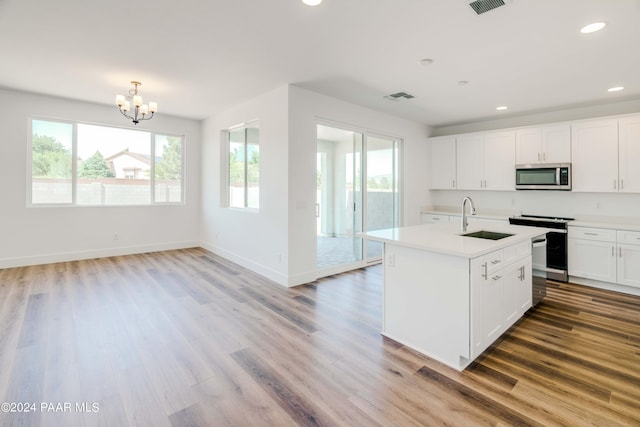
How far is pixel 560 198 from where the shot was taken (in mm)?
5234

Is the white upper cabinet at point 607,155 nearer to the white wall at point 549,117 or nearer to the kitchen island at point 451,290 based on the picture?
the white wall at point 549,117

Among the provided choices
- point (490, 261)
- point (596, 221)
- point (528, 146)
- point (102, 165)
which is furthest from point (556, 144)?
point (102, 165)

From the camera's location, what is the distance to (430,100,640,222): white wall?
468 centimetres

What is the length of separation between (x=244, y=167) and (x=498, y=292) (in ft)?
14.7

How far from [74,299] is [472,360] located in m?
4.32

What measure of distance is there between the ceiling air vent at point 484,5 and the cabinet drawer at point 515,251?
196 cm

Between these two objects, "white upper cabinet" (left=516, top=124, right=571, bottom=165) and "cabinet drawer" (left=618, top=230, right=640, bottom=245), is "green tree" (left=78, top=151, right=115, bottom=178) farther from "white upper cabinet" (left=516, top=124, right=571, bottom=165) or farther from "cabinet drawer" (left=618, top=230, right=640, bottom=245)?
"cabinet drawer" (left=618, top=230, right=640, bottom=245)

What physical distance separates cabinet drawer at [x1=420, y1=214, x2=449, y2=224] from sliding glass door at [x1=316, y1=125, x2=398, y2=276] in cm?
78

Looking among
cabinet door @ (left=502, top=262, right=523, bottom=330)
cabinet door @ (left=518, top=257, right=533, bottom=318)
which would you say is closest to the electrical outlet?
cabinet door @ (left=502, top=262, right=523, bottom=330)

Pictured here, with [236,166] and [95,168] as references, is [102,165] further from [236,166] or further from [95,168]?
[236,166]

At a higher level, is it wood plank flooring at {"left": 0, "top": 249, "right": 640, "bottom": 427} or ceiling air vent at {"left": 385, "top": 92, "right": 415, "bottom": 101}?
ceiling air vent at {"left": 385, "top": 92, "right": 415, "bottom": 101}

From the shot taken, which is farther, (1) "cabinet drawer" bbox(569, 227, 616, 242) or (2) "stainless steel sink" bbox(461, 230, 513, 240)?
(1) "cabinet drawer" bbox(569, 227, 616, 242)

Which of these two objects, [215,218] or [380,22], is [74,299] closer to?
[215,218]

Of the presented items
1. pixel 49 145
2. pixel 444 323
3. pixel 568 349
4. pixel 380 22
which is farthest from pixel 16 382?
pixel 49 145
